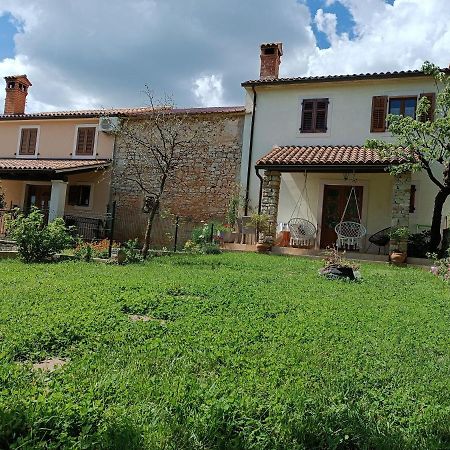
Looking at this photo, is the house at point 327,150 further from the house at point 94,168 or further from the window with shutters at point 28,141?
the window with shutters at point 28,141

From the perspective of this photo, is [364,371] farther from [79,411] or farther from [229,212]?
[229,212]

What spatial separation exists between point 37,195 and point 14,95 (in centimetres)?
627

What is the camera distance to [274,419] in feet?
8.99

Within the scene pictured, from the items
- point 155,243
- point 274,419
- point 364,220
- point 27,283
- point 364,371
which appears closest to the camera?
point 274,419

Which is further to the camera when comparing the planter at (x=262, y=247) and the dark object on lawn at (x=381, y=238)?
the dark object on lawn at (x=381, y=238)

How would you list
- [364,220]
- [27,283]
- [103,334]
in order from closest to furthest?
[103,334]
[27,283]
[364,220]

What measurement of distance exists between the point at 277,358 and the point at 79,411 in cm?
176

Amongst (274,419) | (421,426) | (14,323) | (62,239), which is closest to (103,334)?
(14,323)

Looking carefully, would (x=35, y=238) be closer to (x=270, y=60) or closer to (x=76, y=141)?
(x=76, y=141)

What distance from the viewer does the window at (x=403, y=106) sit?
14703mm

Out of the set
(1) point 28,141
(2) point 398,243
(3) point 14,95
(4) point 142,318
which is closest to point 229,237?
(2) point 398,243

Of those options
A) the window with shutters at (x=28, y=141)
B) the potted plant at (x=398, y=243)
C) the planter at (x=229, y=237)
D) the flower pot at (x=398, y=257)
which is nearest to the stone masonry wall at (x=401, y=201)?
the potted plant at (x=398, y=243)

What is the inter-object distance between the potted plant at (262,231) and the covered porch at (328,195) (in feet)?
0.39

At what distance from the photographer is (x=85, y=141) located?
65.0 ft
